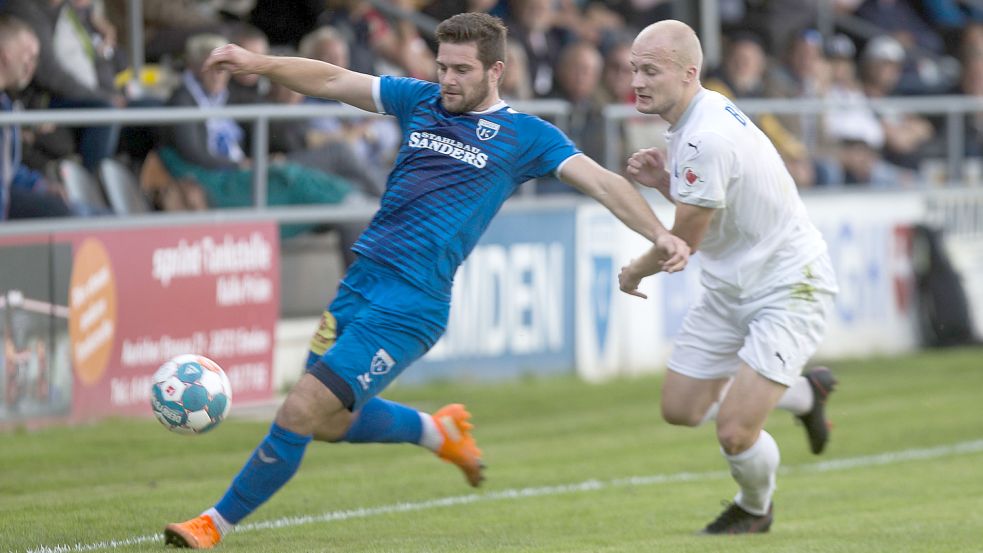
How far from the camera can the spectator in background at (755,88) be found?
15.6 meters

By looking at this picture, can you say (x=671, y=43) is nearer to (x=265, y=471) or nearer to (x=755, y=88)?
(x=265, y=471)

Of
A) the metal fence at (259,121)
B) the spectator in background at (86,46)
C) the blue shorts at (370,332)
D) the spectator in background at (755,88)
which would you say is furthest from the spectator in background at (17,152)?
the spectator in background at (755,88)

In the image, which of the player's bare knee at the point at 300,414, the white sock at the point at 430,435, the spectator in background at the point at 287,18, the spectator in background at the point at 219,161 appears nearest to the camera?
the player's bare knee at the point at 300,414

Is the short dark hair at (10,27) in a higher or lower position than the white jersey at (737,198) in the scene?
higher

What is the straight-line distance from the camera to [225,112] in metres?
11.4

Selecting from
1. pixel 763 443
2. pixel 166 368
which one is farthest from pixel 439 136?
pixel 763 443

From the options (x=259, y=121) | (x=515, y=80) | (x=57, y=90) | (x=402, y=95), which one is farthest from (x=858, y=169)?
(x=402, y=95)

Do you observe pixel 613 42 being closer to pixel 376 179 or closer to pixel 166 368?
pixel 376 179

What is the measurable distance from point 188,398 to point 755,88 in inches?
415

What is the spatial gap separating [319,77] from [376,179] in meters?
5.94

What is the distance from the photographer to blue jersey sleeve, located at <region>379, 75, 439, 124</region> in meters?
7.14

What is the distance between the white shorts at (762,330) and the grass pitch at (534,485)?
787 millimetres

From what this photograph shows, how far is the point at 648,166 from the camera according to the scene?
7.41m

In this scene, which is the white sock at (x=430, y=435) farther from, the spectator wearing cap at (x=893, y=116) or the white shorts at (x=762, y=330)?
the spectator wearing cap at (x=893, y=116)
